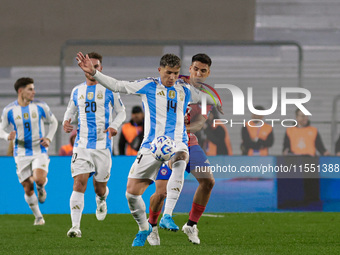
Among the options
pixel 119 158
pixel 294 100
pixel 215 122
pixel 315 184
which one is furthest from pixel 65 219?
pixel 294 100

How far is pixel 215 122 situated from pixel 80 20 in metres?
8.57

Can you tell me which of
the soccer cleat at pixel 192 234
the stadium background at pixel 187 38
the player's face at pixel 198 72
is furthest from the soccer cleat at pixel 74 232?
the stadium background at pixel 187 38

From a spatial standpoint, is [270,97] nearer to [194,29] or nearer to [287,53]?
[287,53]

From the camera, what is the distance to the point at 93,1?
1961 cm

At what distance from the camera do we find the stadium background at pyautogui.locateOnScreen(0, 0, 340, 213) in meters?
16.6

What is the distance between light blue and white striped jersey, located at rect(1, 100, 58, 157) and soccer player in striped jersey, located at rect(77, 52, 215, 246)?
12.0 feet

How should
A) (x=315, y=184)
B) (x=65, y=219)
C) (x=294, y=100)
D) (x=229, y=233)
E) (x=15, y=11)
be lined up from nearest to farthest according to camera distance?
1. (x=229, y=233)
2. (x=65, y=219)
3. (x=315, y=184)
4. (x=294, y=100)
5. (x=15, y=11)

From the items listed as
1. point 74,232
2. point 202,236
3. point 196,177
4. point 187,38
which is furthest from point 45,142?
point 187,38

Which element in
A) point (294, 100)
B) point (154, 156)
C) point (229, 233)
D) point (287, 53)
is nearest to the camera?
point (154, 156)

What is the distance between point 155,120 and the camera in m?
6.37

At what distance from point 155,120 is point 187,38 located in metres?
12.4

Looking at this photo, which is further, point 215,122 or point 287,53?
point 287,53

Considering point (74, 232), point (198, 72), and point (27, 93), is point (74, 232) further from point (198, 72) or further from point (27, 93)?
point (27, 93)

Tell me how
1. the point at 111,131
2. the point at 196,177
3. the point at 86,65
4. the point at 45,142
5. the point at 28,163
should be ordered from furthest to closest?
1. the point at 28,163
2. the point at 45,142
3. the point at 111,131
4. the point at 196,177
5. the point at 86,65
